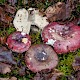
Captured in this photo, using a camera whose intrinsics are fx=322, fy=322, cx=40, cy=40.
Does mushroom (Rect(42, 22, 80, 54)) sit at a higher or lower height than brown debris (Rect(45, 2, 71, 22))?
lower

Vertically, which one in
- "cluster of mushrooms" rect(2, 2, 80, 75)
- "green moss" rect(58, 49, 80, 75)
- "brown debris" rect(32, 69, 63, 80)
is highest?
"cluster of mushrooms" rect(2, 2, 80, 75)

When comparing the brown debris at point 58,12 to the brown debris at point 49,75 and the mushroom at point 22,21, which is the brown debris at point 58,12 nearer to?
the mushroom at point 22,21

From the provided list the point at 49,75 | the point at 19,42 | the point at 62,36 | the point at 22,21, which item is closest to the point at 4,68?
the point at 19,42

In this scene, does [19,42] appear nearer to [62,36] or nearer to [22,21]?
[22,21]

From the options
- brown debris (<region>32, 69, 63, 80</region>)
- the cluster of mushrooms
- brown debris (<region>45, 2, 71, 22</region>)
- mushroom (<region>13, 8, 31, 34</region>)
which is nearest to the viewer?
brown debris (<region>32, 69, 63, 80</region>)

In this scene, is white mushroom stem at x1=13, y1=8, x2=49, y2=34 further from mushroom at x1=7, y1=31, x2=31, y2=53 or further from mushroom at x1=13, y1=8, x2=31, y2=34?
mushroom at x1=7, y1=31, x2=31, y2=53

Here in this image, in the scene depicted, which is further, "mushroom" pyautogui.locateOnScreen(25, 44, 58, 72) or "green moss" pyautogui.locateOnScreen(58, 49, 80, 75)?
"green moss" pyautogui.locateOnScreen(58, 49, 80, 75)

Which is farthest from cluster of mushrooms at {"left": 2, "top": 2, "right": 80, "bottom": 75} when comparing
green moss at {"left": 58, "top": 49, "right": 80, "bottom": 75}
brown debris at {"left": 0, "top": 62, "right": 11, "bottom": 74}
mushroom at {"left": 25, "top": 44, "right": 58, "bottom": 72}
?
brown debris at {"left": 0, "top": 62, "right": 11, "bottom": 74}

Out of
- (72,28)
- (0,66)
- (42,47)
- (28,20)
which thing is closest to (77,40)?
(72,28)
